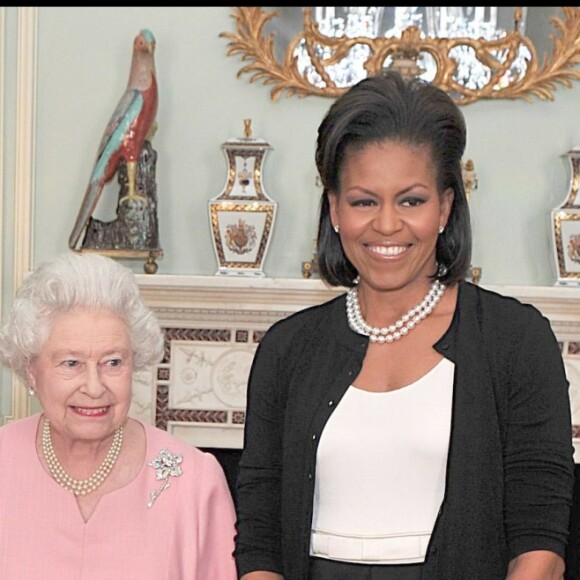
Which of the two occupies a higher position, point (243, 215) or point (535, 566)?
point (243, 215)

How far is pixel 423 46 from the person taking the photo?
4449 mm

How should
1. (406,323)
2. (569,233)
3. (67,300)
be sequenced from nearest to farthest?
(406,323) < (67,300) < (569,233)

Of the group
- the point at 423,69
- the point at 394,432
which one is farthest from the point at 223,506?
the point at 423,69

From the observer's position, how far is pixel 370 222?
74.7 inches

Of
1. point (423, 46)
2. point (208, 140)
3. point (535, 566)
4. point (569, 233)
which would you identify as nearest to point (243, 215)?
point (208, 140)

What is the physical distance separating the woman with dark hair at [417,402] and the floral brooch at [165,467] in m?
0.33

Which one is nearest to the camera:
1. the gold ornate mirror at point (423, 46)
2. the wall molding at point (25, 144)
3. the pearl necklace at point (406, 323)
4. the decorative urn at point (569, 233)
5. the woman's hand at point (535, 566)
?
the woman's hand at point (535, 566)

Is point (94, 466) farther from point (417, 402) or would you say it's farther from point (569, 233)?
point (569, 233)

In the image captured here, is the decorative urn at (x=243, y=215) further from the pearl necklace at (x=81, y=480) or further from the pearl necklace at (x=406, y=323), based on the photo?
the pearl necklace at (x=406, y=323)

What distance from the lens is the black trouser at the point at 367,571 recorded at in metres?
1.88

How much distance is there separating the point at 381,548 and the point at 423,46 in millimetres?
2936

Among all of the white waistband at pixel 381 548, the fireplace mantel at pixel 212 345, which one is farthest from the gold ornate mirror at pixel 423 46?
the white waistband at pixel 381 548

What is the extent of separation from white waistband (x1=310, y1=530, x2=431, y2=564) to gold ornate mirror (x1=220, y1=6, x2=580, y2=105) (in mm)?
2812

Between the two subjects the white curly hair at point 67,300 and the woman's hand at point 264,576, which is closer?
the woman's hand at point 264,576
